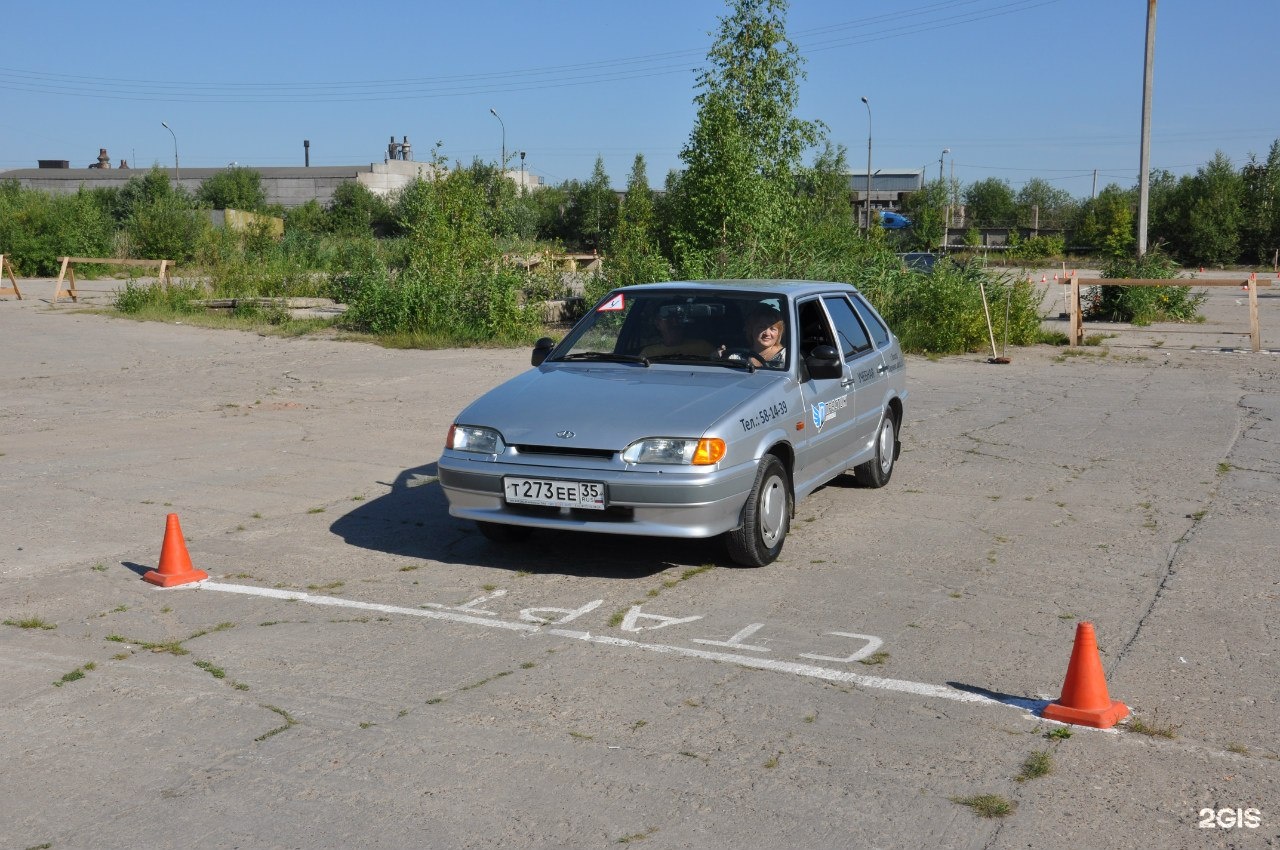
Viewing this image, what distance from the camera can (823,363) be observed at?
7480 millimetres

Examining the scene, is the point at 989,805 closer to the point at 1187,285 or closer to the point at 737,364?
the point at 737,364

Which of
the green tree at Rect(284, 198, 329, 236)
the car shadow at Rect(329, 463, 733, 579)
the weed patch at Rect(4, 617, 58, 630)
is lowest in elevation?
the weed patch at Rect(4, 617, 58, 630)

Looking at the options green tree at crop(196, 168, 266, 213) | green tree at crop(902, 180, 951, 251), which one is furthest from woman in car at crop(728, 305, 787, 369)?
green tree at crop(196, 168, 266, 213)

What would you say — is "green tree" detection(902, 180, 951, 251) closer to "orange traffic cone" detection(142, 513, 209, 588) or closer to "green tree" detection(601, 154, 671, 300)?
"green tree" detection(601, 154, 671, 300)

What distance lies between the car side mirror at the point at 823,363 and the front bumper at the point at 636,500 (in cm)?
114

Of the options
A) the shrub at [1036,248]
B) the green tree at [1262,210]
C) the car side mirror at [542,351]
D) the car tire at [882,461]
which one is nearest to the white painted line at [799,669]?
the car side mirror at [542,351]

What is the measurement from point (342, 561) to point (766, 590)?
8.21 ft

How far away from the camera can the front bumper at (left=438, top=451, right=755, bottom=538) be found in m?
6.29

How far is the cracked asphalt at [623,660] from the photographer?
388cm

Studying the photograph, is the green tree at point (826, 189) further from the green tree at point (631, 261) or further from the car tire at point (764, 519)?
the car tire at point (764, 519)

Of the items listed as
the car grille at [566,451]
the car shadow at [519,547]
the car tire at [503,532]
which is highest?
the car grille at [566,451]

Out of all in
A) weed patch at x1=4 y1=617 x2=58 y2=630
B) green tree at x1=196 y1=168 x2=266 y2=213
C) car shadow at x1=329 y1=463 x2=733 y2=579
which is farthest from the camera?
green tree at x1=196 y1=168 x2=266 y2=213

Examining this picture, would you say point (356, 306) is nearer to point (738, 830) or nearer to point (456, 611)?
point (456, 611)

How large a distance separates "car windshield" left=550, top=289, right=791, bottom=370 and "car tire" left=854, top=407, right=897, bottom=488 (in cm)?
175
